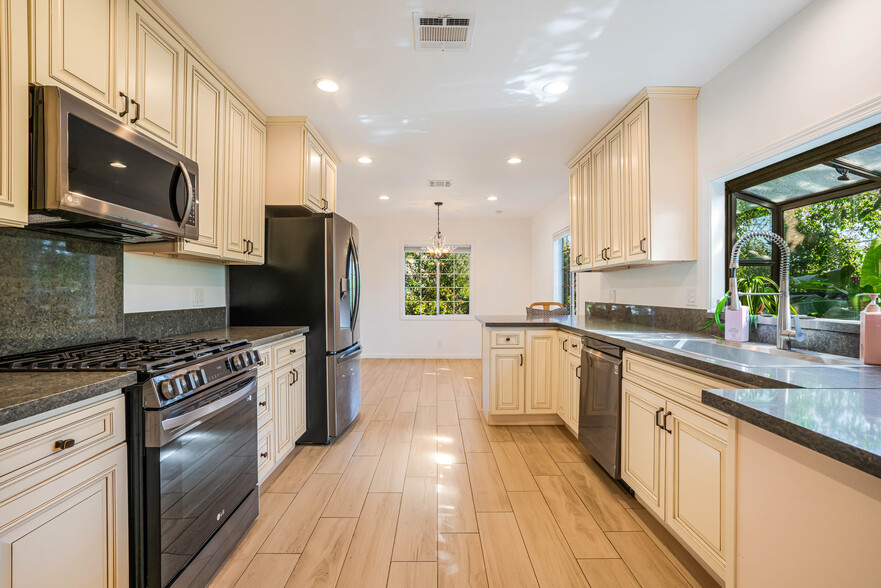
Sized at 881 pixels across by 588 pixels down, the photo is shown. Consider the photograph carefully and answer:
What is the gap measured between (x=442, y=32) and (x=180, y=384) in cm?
200

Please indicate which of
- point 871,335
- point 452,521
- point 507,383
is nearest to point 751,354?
point 871,335

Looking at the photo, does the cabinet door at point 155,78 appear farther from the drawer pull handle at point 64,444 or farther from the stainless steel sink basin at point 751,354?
the stainless steel sink basin at point 751,354

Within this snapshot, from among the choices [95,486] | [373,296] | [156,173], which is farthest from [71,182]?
[373,296]

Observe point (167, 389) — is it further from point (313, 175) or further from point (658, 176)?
point (658, 176)

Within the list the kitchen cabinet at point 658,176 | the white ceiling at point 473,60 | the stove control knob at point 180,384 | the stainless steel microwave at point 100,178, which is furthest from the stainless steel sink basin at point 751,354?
the stainless steel microwave at point 100,178

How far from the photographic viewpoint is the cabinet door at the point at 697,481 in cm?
144

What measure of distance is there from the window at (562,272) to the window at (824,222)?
3304 millimetres

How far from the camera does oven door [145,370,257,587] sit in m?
1.29

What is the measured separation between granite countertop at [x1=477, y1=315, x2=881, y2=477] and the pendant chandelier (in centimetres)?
468

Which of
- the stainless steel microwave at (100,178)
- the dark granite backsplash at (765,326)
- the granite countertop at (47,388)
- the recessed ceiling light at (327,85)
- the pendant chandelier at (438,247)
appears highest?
the recessed ceiling light at (327,85)

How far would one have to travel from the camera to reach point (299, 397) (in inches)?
114

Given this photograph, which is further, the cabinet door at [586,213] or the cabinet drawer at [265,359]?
the cabinet door at [586,213]

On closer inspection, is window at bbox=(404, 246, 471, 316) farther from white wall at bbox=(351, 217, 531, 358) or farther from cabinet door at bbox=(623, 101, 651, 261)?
cabinet door at bbox=(623, 101, 651, 261)

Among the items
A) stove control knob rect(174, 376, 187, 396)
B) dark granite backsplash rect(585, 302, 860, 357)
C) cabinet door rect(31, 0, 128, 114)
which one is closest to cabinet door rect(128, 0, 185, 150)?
cabinet door rect(31, 0, 128, 114)
